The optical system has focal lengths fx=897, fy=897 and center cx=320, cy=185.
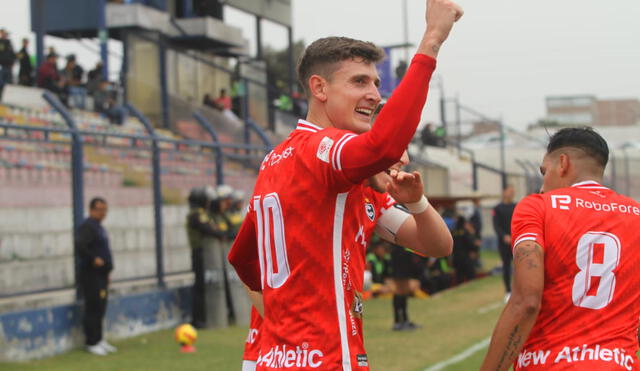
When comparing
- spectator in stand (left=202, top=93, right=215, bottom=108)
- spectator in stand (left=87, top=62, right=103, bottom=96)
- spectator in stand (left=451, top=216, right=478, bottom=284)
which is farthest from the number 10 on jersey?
spectator in stand (left=202, top=93, right=215, bottom=108)

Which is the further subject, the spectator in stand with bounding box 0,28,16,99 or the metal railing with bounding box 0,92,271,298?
the spectator in stand with bounding box 0,28,16,99

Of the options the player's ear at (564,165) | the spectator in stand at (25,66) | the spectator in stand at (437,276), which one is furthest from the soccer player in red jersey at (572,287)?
the spectator in stand at (25,66)

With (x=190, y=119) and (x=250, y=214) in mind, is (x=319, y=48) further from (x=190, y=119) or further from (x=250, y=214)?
(x=190, y=119)

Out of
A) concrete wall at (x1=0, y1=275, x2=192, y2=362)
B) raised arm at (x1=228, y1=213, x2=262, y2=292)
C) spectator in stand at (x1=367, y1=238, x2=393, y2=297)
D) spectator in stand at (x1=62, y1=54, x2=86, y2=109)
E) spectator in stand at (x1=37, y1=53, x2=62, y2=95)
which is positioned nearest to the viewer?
raised arm at (x1=228, y1=213, x2=262, y2=292)

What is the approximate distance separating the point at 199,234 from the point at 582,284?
9.91 m

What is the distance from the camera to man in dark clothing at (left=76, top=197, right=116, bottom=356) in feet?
36.1

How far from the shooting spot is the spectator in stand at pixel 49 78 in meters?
19.4

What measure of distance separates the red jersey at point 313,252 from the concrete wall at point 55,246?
8109 mm

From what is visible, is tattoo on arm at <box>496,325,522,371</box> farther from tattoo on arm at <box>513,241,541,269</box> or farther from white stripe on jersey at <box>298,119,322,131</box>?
white stripe on jersey at <box>298,119,322,131</box>

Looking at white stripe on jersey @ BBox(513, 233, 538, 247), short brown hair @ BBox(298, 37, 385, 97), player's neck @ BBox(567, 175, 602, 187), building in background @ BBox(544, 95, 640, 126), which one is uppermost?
building in background @ BBox(544, 95, 640, 126)

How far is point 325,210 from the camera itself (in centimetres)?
307

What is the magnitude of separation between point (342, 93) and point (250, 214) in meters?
0.61

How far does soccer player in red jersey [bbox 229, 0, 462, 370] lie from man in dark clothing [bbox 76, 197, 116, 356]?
808 cm

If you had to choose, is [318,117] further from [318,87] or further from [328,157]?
[328,157]
